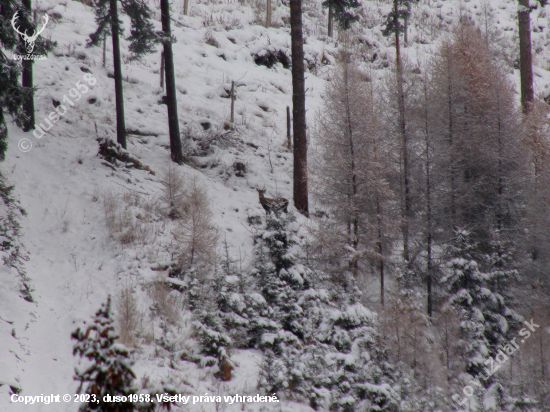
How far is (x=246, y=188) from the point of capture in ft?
45.4

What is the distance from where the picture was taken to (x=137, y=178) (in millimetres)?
12484

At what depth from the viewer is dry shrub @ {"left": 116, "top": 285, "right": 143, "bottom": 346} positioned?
22.4 ft

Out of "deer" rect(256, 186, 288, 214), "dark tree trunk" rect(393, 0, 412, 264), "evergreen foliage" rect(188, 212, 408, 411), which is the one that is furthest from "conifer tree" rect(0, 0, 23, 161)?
"dark tree trunk" rect(393, 0, 412, 264)

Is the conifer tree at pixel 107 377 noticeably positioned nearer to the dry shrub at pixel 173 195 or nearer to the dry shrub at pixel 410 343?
the dry shrub at pixel 410 343

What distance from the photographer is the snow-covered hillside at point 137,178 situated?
21.8 feet

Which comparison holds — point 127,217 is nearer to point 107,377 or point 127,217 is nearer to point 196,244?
point 196,244

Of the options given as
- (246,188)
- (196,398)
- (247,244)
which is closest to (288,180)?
(246,188)

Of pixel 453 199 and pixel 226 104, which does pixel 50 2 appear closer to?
pixel 226 104

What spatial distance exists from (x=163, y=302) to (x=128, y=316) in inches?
32.9

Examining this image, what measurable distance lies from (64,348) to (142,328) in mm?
1281

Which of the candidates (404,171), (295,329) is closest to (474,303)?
(404,171)

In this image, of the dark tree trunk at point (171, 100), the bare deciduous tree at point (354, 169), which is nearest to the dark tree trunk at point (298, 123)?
the bare deciduous tree at point (354, 169)

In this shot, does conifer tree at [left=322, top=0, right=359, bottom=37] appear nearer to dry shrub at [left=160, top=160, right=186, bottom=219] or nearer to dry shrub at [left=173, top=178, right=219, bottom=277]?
dry shrub at [left=160, top=160, right=186, bottom=219]

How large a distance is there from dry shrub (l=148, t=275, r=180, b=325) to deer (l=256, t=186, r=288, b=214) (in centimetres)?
330
